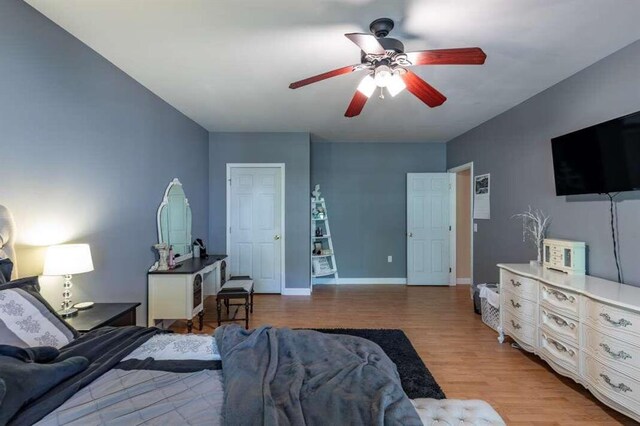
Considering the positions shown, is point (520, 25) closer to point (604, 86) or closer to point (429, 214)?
point (604, 86)

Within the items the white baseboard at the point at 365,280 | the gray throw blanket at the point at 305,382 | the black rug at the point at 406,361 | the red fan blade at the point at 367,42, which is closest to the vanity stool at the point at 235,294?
the black rug at the point at 406,361

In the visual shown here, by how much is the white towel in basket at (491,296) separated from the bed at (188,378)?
2.16 meters

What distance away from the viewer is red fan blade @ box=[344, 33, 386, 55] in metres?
1.62

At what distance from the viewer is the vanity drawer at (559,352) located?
2.18 m

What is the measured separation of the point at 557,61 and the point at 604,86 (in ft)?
1.38

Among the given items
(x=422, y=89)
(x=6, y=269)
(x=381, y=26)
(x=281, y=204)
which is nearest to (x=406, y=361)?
(x=422, y=89)

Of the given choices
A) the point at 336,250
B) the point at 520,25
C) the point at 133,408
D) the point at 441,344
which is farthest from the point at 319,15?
the point at 336,250

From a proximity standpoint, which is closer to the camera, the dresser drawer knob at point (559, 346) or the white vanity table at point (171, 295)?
the dresser drawer knob at point (559, 346)

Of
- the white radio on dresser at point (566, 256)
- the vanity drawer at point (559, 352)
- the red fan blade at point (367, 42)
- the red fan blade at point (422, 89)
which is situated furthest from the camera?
the white radio on dresser at point (566, 256)

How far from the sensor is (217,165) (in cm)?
479

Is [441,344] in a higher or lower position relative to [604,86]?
lower

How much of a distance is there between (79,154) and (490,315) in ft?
13.9

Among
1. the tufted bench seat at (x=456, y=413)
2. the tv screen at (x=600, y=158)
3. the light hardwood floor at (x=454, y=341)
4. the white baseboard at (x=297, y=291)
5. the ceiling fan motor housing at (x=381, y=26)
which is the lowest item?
the light hardwood floor at (x=454, y=341)

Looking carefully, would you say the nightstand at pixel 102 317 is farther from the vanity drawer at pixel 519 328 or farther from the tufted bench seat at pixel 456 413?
the vanity drawer at pixel 519 328
